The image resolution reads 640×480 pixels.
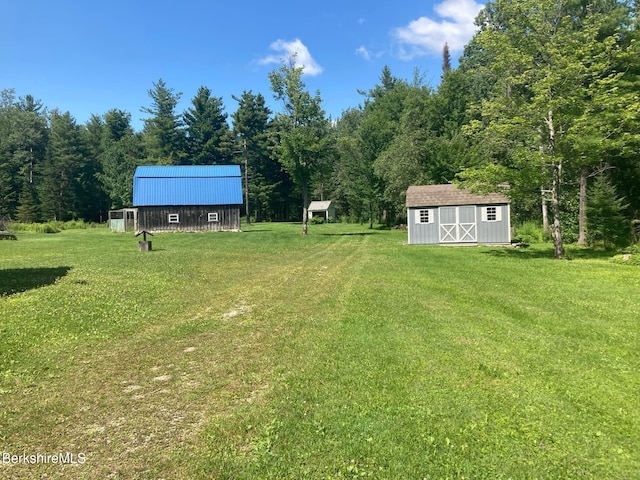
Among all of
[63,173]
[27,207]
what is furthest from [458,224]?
[63,173]

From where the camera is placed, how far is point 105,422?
4.16 m

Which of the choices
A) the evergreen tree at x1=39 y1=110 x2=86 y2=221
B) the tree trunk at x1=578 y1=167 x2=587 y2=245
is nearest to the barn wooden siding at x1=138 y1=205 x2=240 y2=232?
the tree trunk at x1=578 y1=167 x2=587 y2=245

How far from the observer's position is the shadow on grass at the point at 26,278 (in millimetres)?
10344

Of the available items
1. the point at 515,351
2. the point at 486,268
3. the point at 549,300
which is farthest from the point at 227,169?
the point at 515,351

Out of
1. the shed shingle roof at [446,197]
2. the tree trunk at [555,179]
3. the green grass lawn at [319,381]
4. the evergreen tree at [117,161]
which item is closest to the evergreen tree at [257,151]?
the evergreen tree at [117,161]

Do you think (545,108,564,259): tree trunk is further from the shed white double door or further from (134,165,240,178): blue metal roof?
(134,165,240,178): blue metal roof

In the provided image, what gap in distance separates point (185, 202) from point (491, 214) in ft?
77.4

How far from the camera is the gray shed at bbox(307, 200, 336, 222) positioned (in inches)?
2825

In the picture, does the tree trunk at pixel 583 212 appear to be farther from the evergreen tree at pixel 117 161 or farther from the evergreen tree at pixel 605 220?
the evergreen tree at pixel 117 161

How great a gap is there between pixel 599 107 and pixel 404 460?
1979 cm

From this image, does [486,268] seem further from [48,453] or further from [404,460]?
[48,453]

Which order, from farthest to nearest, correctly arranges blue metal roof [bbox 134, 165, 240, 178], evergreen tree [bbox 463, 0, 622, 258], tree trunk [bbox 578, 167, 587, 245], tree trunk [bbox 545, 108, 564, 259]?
blue metal roof [bbox 134, 165, 240, 178] < tree trunk [bbox 578, 167, 587, 245] < tree trunk [bbox 545, 108, 564, 259] < evergreen tree [bbox 463, 0, 622, 258]

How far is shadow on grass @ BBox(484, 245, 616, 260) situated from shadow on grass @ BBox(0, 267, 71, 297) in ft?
55.7

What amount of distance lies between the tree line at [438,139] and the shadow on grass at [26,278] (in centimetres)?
1622
